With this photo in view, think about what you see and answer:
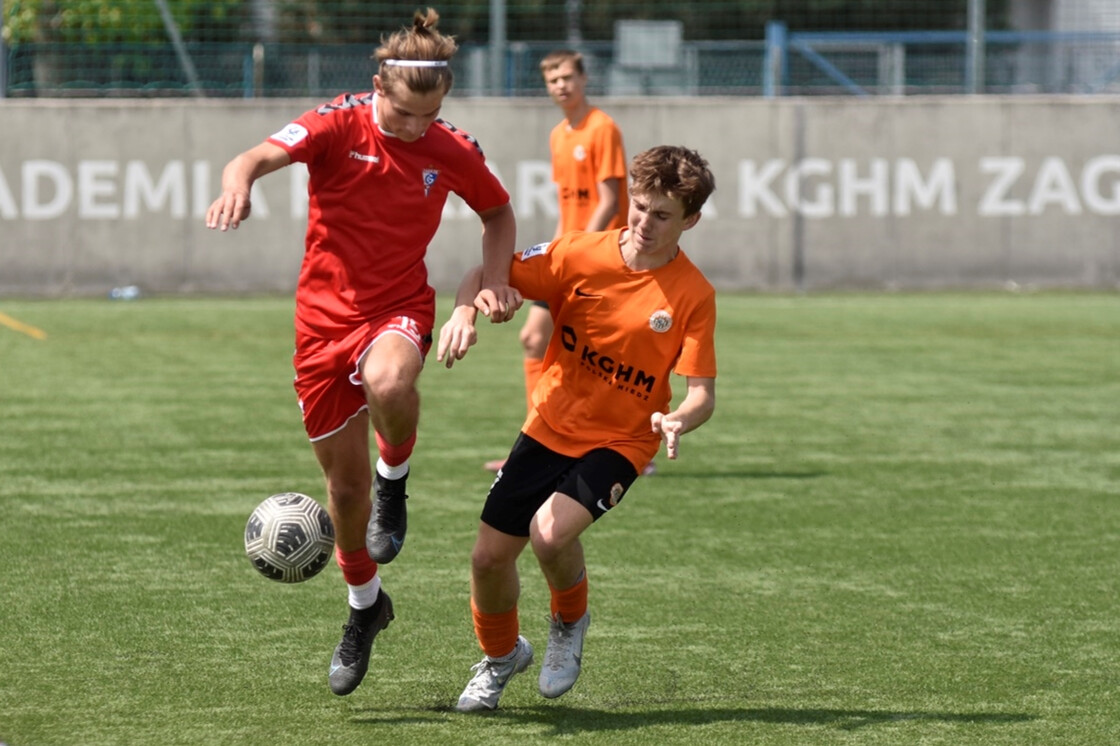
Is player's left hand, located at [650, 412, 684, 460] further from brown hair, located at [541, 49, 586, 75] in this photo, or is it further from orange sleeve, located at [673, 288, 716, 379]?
brown hair, located at [541, 49, 586, 75]

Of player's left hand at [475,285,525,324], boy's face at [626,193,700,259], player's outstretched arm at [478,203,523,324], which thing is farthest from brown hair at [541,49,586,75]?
player's left hand at [475,285,525,324]

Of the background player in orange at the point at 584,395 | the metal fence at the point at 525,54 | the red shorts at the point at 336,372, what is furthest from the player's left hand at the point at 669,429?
the metal fence at the point at 525,54

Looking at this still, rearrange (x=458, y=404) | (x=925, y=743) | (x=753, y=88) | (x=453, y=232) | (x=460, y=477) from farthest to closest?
(x=753, y=88)
(x=453, y=232)
(x=458, y=404)
(x=460, y=477)
(x=925, y=743)

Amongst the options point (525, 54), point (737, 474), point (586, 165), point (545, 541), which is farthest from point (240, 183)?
point (525, 54)

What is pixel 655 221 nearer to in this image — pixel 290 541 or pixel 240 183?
pixel 240 183

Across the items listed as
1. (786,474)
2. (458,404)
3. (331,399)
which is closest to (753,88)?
(458,404)

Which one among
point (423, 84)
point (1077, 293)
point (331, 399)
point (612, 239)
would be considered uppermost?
point (423, 84)

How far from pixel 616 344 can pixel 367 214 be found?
0.99m

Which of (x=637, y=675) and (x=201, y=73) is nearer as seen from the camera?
(x=637, y=675)

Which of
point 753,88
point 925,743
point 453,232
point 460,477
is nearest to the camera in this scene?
point 925,743

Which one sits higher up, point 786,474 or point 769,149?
point 769,149

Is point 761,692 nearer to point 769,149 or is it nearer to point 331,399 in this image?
point 331,399

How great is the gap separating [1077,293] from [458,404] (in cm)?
1049

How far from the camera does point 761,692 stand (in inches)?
213
